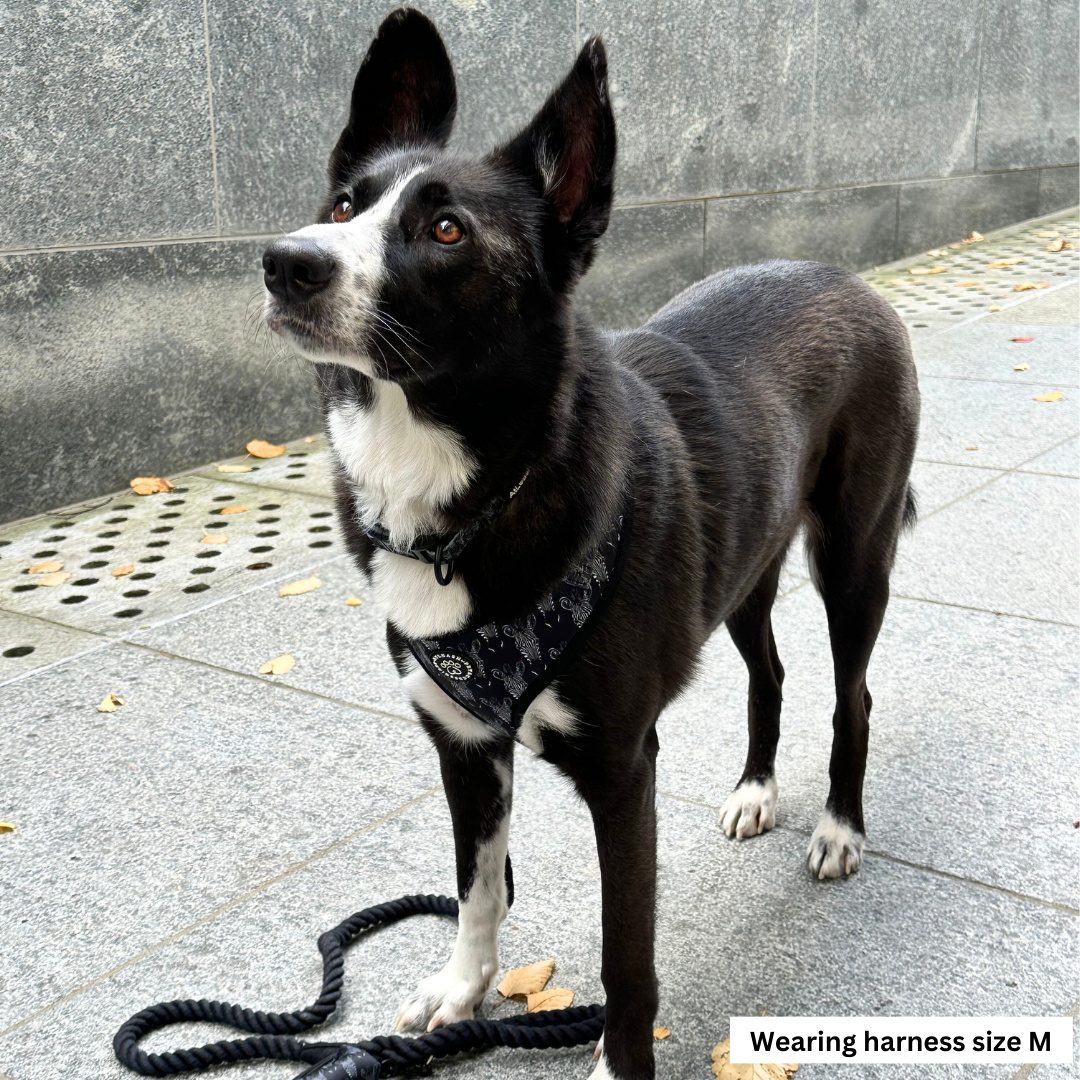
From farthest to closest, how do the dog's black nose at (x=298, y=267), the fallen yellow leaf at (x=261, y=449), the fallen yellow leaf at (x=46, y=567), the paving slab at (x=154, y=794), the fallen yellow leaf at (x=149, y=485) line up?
the fallen yellow leaf at (x=261, y=449), the fallen yellow leaf at (x=149, y=485), the fallen yellow leaf at (x=46, y=567), the paving slab at (x=154, y=794), the dog's black nose at (x=298, y=267)

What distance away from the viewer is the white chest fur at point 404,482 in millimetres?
2232

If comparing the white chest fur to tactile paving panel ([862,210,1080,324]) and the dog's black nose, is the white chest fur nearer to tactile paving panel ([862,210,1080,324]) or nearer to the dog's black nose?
the dog's black nose

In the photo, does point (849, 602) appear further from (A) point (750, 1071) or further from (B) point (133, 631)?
(B) point (133, 631)

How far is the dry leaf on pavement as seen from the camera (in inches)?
189

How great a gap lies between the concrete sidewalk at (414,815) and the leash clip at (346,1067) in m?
0.18

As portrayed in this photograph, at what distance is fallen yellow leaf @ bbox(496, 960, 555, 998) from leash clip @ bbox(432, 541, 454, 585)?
3.19 ft

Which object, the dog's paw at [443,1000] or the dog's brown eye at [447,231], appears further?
the dog's paw at [443,1000]

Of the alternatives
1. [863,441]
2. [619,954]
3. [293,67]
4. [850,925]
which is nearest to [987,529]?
[863,441]

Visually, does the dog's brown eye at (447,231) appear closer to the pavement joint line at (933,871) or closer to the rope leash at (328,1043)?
the rope leash at (328,1043)

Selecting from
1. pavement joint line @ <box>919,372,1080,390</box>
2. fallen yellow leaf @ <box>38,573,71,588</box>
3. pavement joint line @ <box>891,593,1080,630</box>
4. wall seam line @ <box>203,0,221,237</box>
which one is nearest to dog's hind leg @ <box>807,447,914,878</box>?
pavement joint line @ <box>891,593,1080,630</box>

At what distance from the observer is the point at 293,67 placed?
6.28 meters

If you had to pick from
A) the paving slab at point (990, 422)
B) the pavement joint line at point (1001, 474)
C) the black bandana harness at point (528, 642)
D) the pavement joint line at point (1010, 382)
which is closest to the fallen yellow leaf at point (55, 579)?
the black bandana harness at point (528, 642)

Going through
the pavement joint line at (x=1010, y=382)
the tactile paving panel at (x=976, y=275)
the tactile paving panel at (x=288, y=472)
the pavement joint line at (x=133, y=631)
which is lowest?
the pavement joint line at (x=133, y=631)

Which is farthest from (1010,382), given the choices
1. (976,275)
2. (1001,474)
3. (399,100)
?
(399,100)
